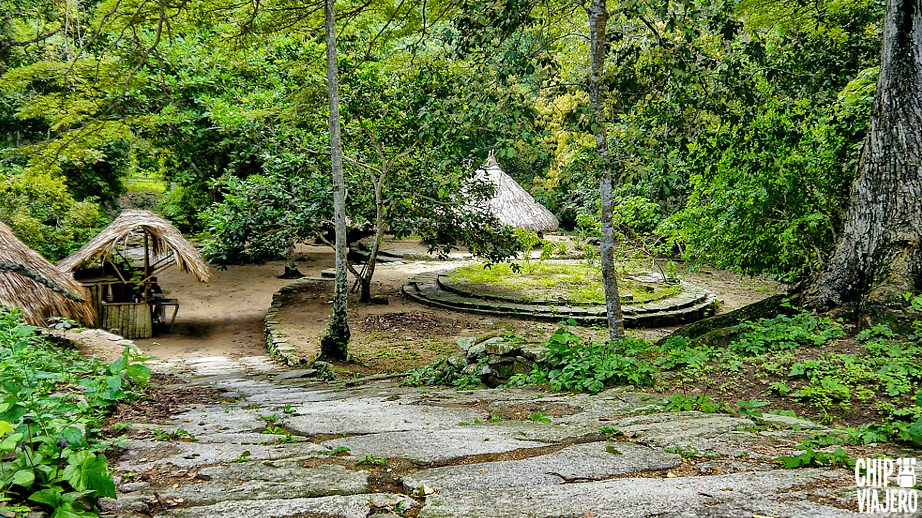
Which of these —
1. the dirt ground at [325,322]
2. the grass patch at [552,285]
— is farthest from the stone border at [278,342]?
the grass patch at [552,285]

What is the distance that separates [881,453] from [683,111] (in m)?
4.65

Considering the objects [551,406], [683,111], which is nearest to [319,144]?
[683,111]

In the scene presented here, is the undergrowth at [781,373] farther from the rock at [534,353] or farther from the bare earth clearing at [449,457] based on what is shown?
the bare earth clearing at [449,457]

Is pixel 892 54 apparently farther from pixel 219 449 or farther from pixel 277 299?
pixel 277 299

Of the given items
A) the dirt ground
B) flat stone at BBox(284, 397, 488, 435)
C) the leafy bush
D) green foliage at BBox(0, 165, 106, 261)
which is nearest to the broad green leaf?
the leafy bush

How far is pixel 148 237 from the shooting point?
1128cm

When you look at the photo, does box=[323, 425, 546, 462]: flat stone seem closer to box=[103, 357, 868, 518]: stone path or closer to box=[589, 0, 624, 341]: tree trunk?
box=[103, 357, 868, 518]: stone path

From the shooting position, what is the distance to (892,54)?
4.79 m

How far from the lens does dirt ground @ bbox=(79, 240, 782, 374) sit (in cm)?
923

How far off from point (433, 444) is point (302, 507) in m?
1.09

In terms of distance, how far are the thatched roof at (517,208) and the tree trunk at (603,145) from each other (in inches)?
655

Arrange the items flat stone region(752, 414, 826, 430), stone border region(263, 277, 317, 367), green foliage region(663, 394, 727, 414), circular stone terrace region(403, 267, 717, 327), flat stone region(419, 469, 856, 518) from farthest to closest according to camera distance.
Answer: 1. circular stone terrace region(403, 267, 717, 327)
2. stone border region(263, 277, 317, 367)
3. green foliage region(663, 394, 727, 414)
4. flat stone region(752, 414, 826, 430)
5. flat stone region(419, 469, 856, 518)

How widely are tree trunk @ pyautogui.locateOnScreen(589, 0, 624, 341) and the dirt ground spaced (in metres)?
3.00

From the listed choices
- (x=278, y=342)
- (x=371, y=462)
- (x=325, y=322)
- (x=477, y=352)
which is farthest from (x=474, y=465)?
(x=325, y=322)
